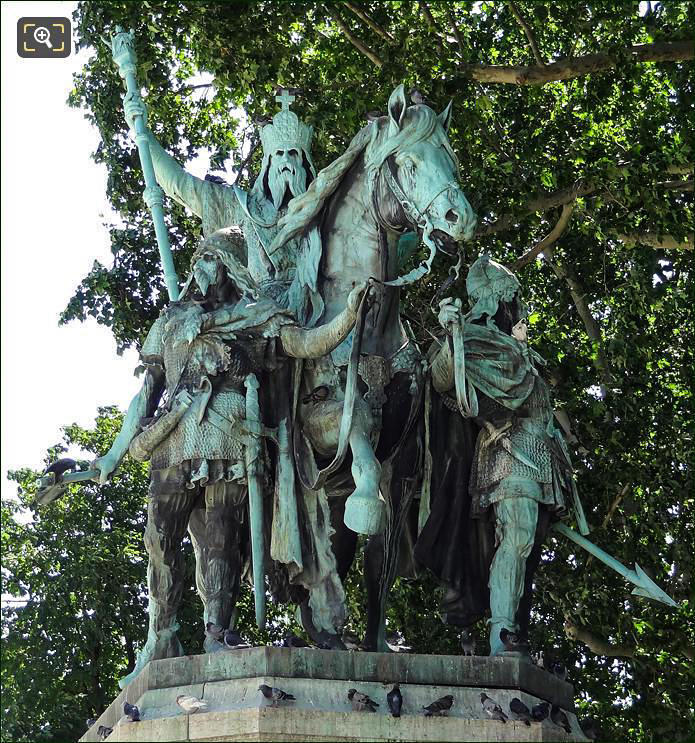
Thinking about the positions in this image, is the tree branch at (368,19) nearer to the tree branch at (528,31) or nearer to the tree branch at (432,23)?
the tree branch at (432,23)

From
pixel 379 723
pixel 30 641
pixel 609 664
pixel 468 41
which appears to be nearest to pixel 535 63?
pixel 468 41

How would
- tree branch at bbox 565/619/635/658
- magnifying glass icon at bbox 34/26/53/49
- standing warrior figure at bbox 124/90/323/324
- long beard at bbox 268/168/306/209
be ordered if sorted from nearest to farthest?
standing warrior figure at bbox 124/90/323/324 → long beard at bbox 268/168/306/209 → magnifying glass icon at bbox 34/26/53/49 → tree branch at bbox 565/619/635/658

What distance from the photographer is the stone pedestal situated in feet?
37.1

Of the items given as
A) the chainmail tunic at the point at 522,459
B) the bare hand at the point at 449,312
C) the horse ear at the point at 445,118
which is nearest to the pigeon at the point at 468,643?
the chainmail tunic at the point at 522,459

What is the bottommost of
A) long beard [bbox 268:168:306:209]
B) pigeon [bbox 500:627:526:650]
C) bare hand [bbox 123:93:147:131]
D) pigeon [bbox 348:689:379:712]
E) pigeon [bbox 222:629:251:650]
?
pigeon [bbox 348:689:379:712]

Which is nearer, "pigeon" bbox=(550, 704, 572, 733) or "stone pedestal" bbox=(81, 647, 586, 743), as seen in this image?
"stone pedestal" bbox=(81, 647, 586, 743)

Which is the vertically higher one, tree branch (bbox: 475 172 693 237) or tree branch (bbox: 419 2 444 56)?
tree branch (bbox: 419 2 444 56)

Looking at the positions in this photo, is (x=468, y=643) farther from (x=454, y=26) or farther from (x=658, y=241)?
(x=454, y=26)

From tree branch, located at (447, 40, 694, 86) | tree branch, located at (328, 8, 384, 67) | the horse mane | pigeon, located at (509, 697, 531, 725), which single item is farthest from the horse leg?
tree branch, located at (328, 8, 384, 67)

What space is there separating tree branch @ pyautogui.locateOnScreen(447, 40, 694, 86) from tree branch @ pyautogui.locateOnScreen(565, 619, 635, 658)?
5094 mm

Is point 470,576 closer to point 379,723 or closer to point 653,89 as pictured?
point 379,723

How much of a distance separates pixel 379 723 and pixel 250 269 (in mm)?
3442

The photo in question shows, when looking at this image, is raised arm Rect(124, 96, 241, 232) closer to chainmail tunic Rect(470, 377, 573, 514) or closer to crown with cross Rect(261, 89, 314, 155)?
crown with cross Rect(261, 89, 314, 155)

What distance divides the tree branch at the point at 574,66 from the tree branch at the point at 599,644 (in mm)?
5094
